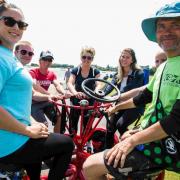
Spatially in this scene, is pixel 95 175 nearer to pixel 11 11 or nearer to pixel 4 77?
pixel 4 77

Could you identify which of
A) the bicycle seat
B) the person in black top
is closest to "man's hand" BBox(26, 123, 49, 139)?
the bicycle seat

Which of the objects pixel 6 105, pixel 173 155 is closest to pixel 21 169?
pixel 6 105

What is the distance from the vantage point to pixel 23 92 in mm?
2535

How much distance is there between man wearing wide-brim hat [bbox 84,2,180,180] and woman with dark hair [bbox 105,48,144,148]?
104 inches

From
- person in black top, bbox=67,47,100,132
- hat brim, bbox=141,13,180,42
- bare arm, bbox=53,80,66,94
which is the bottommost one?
bare arm, bbox=53,80,66,94

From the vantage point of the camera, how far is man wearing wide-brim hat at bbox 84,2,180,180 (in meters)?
2.24

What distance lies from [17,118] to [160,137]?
1.16 meters

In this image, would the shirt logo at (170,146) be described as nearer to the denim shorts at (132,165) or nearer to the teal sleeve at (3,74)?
the denim shorts at (132,165)

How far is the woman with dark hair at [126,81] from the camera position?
525cm

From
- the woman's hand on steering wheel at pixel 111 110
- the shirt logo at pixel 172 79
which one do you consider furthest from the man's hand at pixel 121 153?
the woman's hand on steering wheel at pixel 111 110

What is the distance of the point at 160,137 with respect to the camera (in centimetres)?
225

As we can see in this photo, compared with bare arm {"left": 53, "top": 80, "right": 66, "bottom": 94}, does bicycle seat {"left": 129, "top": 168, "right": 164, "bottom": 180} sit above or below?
above

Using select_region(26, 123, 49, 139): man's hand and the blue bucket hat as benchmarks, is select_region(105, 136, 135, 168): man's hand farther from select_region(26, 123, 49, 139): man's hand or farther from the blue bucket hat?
the blue bucket hat

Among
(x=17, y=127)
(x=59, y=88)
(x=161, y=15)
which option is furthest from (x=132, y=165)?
(x=59, y=88)
